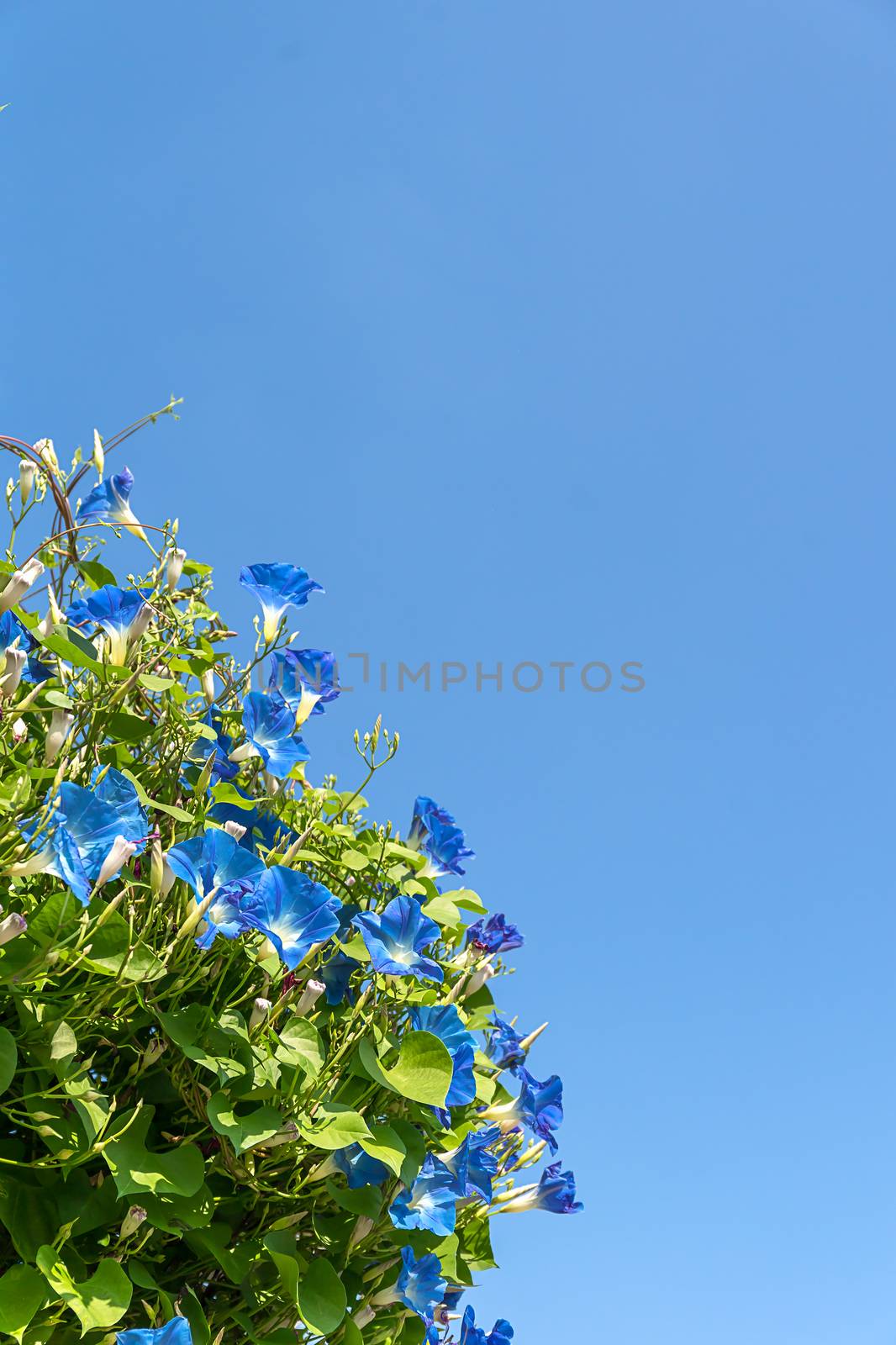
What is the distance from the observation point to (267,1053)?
1324 mm

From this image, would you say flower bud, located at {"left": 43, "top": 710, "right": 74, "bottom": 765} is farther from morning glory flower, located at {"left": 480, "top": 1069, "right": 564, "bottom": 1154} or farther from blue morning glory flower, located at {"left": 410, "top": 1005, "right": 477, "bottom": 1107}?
morning glory flower, located at {"left": 480, "top": 1069, "right": 564, "bottom": 1154}

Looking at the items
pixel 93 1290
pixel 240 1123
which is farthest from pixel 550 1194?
pixel 93 1290

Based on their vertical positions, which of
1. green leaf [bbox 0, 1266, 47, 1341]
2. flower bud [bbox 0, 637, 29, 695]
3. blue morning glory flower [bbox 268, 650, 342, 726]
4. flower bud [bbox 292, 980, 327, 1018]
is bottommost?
green leaf [bbox 0, 1266, 47, 1341]

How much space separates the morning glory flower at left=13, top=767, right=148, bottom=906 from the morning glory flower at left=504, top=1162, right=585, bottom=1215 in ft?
3.60

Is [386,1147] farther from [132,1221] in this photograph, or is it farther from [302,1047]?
[132,1221]

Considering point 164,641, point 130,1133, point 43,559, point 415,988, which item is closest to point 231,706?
point 164,641

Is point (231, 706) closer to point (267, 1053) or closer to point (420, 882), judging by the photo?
point (420, 882)

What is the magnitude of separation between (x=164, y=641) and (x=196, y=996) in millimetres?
532

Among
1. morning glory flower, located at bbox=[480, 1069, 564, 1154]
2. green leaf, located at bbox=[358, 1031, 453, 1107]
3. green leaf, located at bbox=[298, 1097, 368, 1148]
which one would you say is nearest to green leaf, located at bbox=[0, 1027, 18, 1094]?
green leaf, located at bbox=[298, 1097, 368, 1148]

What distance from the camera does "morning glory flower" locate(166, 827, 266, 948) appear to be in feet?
4.05

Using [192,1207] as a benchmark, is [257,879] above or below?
above

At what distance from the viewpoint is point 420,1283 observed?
1.47 metres

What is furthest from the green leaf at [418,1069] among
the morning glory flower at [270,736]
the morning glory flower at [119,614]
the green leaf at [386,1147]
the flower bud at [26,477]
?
the flower bud at [26,477]

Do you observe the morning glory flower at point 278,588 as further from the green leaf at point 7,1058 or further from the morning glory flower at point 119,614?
the green leaf at point 7,1058
